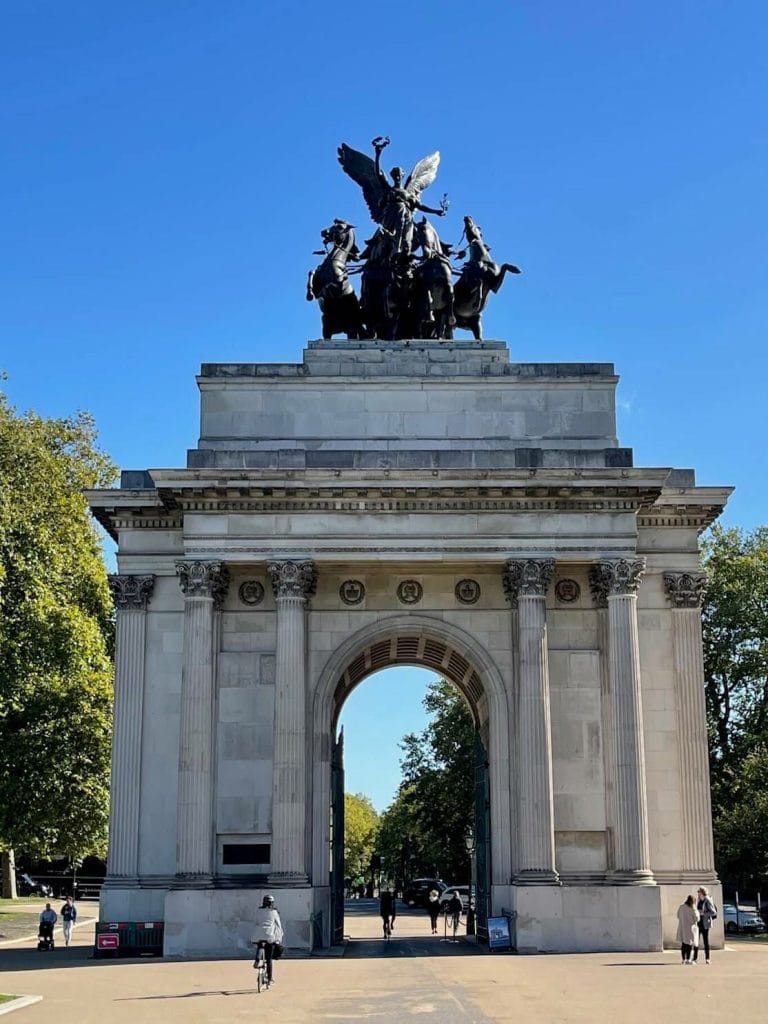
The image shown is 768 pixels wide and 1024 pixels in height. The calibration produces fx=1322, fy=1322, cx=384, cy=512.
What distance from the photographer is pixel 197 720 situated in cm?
3453

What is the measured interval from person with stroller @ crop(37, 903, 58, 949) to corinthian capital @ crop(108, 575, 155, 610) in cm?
867

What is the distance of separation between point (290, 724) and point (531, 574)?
7480 mm

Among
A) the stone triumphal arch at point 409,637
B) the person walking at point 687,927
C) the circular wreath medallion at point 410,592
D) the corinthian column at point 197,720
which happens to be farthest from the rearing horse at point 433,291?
the person walking at point 687,927

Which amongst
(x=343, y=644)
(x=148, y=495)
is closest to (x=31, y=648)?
(x=148, y=495)

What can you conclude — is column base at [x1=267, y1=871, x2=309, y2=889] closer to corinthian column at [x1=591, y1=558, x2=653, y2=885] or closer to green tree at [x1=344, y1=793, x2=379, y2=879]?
corinthian column at [x1=591, y1=558, x2=653, y2=885]

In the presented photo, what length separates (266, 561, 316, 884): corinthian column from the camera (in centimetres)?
3359

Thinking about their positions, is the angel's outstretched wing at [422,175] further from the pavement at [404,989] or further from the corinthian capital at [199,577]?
the pavement at [404,989]

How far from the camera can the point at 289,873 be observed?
33.4m

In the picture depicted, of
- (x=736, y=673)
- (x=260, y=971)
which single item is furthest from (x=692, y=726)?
(x=736, y=673)

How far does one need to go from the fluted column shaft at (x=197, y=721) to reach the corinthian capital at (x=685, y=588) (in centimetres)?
1240

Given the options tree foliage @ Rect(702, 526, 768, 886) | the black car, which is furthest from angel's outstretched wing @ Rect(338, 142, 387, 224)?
the black car

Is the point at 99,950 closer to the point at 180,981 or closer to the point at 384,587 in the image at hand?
the point at 180,981

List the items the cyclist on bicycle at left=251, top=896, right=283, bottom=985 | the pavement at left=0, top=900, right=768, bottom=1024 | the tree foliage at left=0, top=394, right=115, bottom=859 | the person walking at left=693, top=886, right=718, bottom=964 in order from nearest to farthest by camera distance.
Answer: the pavement at left=0, top=900, right=768, bottom=1024
the cyclist on bicycle at left=251, top=896, right=283, bottom=985
the person walking at left=693, top=886, right=718, bottom=964
the tree foliage at left=0, top=394, right=115, bottom=859

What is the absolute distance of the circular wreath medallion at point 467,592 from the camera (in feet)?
122
